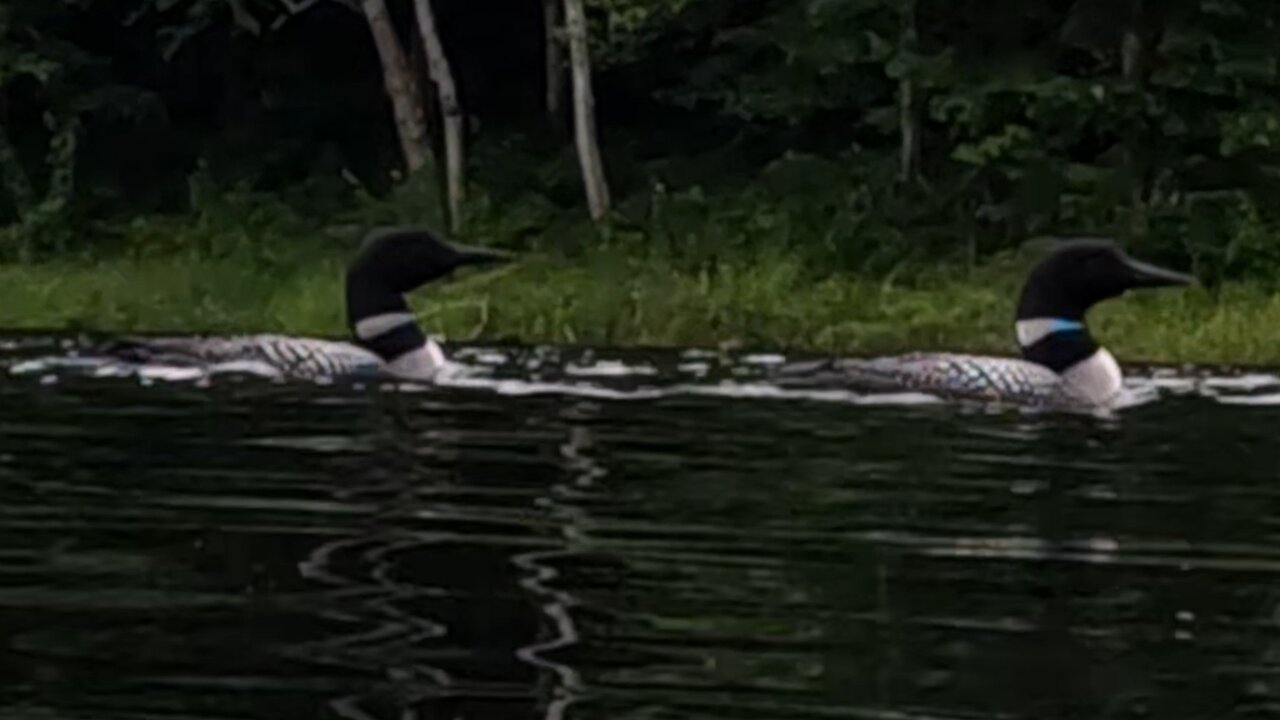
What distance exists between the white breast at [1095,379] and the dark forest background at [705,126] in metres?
9.39

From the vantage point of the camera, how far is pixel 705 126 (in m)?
39.9

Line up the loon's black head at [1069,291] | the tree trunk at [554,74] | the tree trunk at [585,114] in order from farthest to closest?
the tree trunk at [554,74]
the tree trunk at [585,114]
the loon's black head at [1069,291]

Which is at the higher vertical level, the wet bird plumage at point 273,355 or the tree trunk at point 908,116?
the tree trunk at point 908,116

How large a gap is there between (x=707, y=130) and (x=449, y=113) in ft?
18.5

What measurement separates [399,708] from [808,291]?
22.3 metres

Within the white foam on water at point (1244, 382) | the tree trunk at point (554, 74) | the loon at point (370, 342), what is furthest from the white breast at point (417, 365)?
the tree trunk at point (554, 74)

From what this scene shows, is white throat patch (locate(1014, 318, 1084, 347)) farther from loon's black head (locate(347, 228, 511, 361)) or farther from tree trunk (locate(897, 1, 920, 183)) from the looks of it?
tree trunk (locate(897, 1, 920, 183))

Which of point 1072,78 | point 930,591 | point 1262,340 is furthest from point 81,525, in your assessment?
point 1072,78

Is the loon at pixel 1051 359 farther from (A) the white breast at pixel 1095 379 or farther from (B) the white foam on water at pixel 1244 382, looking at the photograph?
(B) the white foam on water at pixel 1244 382

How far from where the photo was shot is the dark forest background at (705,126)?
31.0 metres

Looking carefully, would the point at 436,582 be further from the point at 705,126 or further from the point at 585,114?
the point at 705,126

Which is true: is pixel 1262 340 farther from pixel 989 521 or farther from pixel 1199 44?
pixel 989 521

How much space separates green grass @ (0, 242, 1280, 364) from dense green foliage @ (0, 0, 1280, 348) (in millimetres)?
894

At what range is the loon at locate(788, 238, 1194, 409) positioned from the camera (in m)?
20.1
